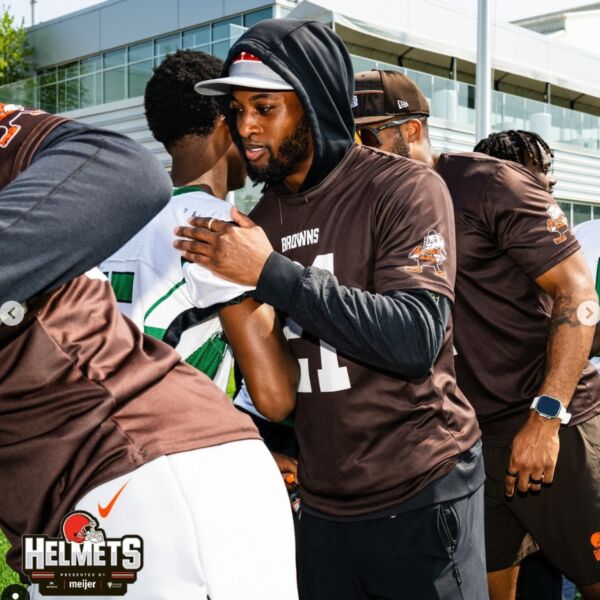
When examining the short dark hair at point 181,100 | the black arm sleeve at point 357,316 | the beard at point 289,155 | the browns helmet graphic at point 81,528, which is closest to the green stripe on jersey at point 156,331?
the black arm sleeve at point 357,316

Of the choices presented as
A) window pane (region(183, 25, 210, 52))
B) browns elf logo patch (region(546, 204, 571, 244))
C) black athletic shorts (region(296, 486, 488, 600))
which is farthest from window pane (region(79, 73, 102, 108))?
black athletic shorts (region(296, 486, 488, 600))

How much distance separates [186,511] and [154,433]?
16 cm

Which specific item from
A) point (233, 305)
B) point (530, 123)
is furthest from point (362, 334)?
point (530, 123)

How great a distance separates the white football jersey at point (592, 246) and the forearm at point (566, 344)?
113cm

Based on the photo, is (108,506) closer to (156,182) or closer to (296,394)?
(156,182)

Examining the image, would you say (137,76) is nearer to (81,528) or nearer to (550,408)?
(550,408)

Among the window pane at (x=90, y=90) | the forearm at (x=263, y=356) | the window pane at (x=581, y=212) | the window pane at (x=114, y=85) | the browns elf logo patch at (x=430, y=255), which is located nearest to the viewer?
the browns elf logo patch at (x=430, y=255)

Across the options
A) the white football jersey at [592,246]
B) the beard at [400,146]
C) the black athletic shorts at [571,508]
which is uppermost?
the beard at [400,146]

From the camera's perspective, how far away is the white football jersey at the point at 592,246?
4.30 metres

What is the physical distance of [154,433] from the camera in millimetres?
1678

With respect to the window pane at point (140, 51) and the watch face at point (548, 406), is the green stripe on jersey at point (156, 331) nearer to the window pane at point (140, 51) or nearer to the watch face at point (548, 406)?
the watch face at point (548, 406)

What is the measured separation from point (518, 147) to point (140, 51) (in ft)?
91.7

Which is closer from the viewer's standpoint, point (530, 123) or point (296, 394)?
point (296, 394)

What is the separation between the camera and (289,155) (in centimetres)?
271
